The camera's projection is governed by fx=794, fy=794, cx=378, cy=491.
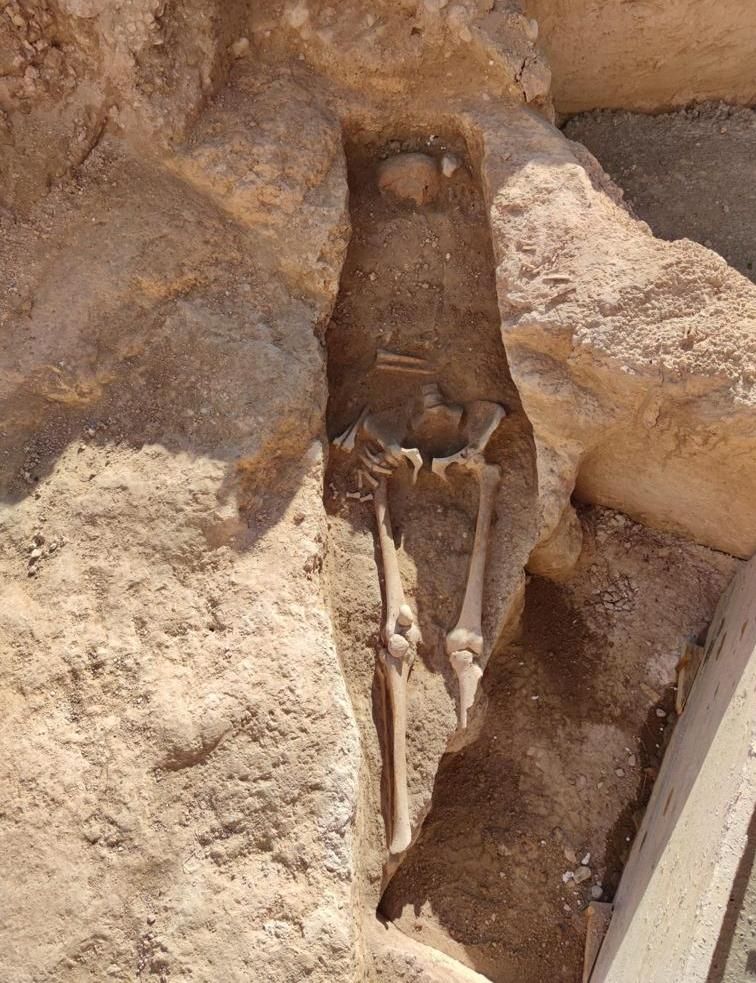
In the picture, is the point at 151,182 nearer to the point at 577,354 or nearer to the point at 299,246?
the point at 299,246

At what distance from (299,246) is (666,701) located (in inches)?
88.4

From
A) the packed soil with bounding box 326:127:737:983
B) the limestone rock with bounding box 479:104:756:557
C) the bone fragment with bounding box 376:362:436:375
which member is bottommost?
the packed soil with bounding box 326:127:737:983

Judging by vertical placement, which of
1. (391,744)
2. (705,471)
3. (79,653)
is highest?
(705,471)

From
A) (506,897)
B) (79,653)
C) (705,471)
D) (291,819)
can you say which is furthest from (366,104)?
(506,897)

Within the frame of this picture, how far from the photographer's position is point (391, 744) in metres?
2.72

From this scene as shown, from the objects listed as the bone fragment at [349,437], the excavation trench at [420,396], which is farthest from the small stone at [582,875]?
the bone fragment at [349,437]

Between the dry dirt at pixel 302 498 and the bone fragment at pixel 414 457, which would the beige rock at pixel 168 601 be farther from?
the bone fragment at pixel 414 457

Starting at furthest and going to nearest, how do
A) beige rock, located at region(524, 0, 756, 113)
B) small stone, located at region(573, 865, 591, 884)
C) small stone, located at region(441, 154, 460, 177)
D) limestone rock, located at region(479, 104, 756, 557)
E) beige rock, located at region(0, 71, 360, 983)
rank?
beige rock, located at region(524, 0, 756, 113) < small stone, located at region(441, 154, 460, 177) < small stone, located at region(573, 865, 591, 884) < limestone rock, located at region(479, 104, 756, 557) < beige rock, located at region(0, 71, 360, 983)

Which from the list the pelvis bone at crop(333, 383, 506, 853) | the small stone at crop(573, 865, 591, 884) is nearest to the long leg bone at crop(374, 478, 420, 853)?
the pelvis bone at crop(333, 383, 506, 853)

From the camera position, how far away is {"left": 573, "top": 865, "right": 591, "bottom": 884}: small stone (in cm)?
294

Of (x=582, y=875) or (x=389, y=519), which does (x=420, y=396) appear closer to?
(x=389, y=519)

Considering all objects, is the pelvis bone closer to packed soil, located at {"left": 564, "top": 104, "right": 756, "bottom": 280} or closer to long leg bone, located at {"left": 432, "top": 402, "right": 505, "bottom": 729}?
long leg bone, located at {"left": 432, "top": 402, "right": 505, "bottom": 729}

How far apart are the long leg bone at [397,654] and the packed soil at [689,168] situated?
5.95 ft

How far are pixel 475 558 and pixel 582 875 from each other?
124 cm
